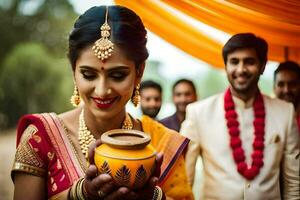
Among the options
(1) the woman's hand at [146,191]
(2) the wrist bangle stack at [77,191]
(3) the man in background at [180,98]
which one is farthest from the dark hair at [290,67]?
(2) the wrist bangle stack at [77,191]

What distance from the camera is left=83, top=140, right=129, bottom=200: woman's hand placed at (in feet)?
5.19

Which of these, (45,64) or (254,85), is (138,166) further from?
(45,64)

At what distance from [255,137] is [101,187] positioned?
1838 millimetres

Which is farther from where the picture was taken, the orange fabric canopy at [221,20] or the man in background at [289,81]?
the man in background at [289,81]

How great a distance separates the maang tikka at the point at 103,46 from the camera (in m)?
1.84

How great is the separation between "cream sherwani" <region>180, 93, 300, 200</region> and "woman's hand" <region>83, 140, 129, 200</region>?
1674 millimetres

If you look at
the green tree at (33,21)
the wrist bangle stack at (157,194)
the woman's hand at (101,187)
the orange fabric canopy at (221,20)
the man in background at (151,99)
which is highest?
the green tree at (33,21)

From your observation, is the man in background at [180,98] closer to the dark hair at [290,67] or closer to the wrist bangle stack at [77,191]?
the dark hair at [290,67]

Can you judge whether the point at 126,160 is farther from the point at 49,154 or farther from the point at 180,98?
the point at 180,98

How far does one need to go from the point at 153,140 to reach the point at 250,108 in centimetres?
133

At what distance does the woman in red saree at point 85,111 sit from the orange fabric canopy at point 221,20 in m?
1.12

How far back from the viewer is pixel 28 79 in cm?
1149

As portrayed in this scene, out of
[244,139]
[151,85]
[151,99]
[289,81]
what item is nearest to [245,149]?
[244,139]

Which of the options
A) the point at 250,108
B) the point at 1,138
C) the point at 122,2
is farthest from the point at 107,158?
the point at 1,138
